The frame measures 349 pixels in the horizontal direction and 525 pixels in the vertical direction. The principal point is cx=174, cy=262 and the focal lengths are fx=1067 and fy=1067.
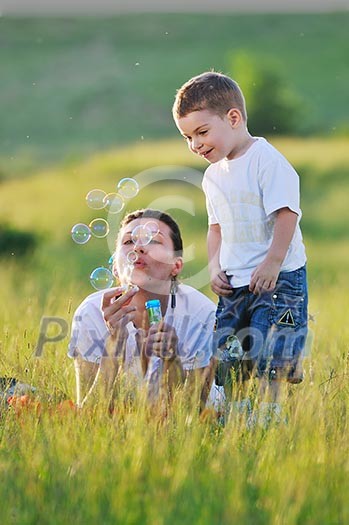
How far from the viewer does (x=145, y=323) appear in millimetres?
4961

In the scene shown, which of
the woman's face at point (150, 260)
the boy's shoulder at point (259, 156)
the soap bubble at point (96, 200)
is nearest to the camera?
the woman's face at point (150, 260)

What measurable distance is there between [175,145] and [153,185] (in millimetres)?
7331

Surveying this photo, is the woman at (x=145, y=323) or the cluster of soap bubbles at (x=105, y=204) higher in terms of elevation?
the cluster of soap bubbles at (x=105, y=204)

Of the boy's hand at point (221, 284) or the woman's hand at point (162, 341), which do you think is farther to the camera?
the boy's hand at point (221, 284)

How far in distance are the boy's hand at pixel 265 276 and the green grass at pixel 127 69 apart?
958 inches

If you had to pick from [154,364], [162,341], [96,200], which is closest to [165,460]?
[162,341]

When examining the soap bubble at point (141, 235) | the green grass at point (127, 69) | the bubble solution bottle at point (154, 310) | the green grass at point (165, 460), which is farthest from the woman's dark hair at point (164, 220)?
the green grass at point (127, 69)

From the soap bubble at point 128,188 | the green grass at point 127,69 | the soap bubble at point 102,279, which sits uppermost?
the green grass at point 127,69

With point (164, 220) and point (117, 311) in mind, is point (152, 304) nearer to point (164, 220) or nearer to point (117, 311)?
point (117, 311)

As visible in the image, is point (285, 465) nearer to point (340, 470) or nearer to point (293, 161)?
point (340, 470)

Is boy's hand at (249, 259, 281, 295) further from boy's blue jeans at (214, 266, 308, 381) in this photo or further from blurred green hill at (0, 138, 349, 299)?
blurred green hill at (0, 138, 349, 299)

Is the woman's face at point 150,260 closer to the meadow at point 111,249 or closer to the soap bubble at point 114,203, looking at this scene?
the meadow at point 111,249

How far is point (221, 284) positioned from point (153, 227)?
0.50 m

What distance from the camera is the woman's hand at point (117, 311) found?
4.60 m
